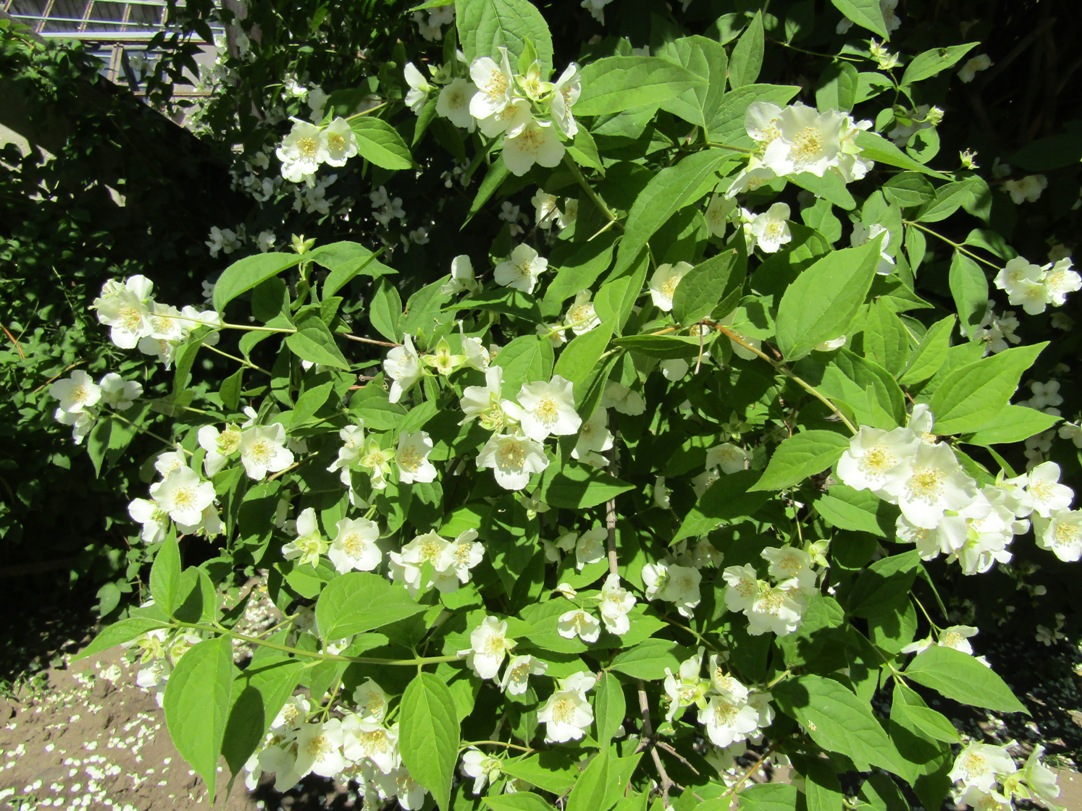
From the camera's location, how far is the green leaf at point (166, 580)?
1035 millimetres

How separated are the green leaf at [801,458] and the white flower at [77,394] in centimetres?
155

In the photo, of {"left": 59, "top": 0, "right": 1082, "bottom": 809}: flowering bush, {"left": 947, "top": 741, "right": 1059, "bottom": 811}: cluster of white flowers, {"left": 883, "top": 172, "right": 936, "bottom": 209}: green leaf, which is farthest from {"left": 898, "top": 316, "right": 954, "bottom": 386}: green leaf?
{"left": 947, "top": 741, "right": 1059, "bottom": 811}: cluster of white flowers

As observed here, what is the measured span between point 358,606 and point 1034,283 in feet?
6.02

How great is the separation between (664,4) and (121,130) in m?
2.85

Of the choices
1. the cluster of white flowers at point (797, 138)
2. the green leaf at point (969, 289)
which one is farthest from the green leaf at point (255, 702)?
the green leaf at point (969, 289)

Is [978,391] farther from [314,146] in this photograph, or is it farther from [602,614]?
[314,146]

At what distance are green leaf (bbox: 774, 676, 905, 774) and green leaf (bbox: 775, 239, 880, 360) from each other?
0.61m

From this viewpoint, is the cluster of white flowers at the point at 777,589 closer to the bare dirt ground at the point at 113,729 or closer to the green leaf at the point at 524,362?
the green leaf at the point at 524,362

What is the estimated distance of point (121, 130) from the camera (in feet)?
10.6

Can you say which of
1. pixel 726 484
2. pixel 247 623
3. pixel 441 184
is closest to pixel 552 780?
pixel 726 484

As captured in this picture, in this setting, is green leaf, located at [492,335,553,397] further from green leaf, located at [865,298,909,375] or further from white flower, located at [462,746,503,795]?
white flower, located at [462,746,503,795]

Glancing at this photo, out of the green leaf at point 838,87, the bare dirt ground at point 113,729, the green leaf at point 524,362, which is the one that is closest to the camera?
the green leaf at point 524,362

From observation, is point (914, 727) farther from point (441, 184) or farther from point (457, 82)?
point (441, 184)

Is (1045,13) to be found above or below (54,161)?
above
